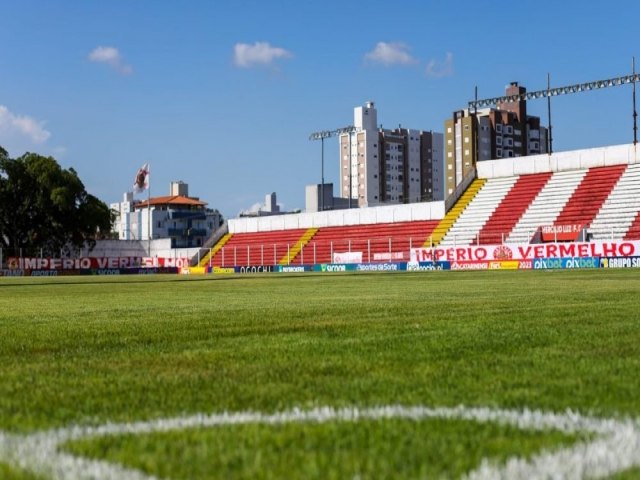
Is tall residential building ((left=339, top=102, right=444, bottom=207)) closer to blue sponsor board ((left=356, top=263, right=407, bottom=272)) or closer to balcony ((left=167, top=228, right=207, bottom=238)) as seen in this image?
balcony ((left=167, top=228, right=207, bottom=238))

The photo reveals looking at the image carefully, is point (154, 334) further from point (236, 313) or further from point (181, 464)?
point (181, 464)

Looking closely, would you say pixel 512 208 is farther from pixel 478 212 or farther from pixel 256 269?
pixel 256 269

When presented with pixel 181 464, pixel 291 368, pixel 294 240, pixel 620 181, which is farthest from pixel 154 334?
pixel 294 240

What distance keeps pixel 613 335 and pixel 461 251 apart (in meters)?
49.4

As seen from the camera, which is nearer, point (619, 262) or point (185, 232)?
point (619, 262)

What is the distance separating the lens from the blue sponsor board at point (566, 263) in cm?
4916

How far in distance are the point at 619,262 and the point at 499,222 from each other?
47.4ft

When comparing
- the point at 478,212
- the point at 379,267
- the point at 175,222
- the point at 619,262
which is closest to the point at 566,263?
the point at 619,262

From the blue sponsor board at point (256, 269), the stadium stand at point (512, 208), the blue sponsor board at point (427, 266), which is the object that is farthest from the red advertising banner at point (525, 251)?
the blue sponsor board at point (256, 269)

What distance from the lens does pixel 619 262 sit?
157 ft

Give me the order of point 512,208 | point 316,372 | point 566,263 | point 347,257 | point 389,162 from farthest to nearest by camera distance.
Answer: point 389,162 → point 347,257 → point 512,208 → point 566,263 → point 316,372

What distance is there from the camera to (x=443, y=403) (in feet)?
14.3

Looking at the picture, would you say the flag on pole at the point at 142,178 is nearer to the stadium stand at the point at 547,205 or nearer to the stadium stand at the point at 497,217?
the stadium stand at the point at 497,217

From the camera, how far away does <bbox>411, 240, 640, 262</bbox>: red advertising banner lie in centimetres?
4919
